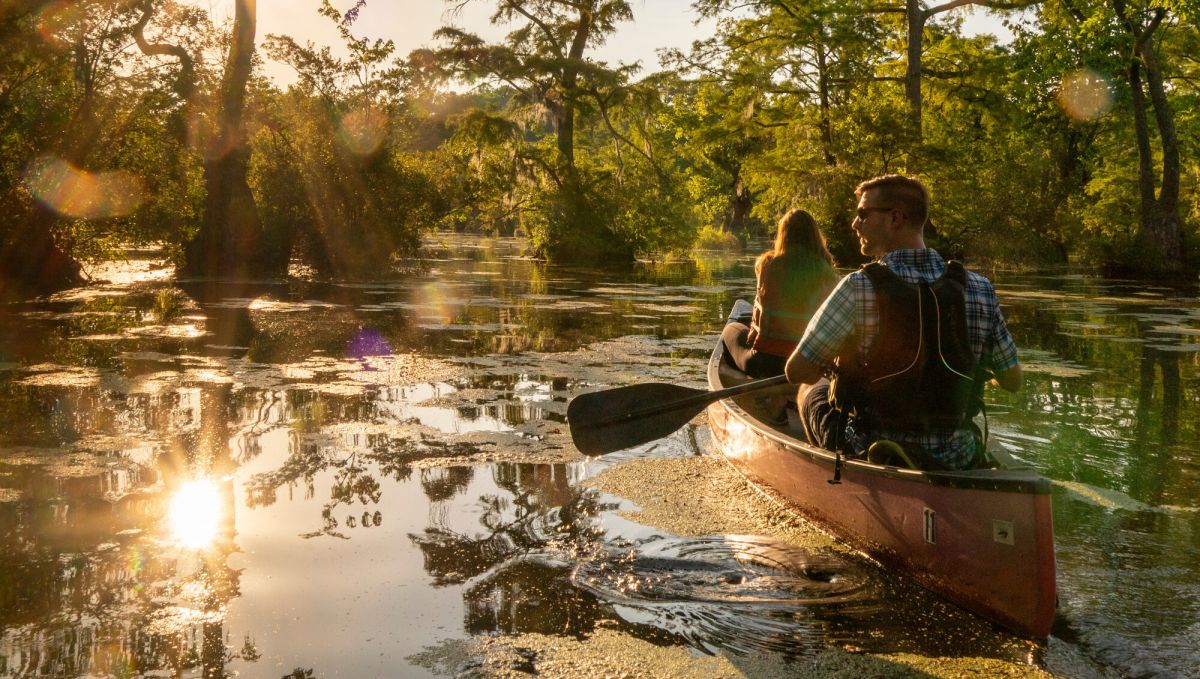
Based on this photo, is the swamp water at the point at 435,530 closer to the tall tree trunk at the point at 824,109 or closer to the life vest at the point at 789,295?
the life vest at the point at 789,295

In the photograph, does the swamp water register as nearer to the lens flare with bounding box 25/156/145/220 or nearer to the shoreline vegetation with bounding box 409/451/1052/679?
the shoreline vegetation with bounding box 409/451/1052/679

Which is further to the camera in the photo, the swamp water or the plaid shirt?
the plaid shirt

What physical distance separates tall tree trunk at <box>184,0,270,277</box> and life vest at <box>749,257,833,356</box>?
55.2ft

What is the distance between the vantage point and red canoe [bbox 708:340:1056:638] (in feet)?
11.2

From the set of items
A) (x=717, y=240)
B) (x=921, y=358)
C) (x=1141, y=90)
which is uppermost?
(x=1141, y=90)

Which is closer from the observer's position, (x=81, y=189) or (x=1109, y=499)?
(x=1109, y=499)

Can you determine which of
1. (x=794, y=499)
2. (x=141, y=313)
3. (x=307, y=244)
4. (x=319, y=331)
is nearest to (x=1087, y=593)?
(x=794, y=499)

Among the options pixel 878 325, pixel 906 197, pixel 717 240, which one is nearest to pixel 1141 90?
pixel 906 197

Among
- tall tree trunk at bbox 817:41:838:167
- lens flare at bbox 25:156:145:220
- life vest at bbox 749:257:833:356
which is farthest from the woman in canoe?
tall tree trunk at bbox 817:41:838:167

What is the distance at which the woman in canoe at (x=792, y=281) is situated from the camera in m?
6.15

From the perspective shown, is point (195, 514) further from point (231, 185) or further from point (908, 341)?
point (231, 185)

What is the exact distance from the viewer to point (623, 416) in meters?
5.50

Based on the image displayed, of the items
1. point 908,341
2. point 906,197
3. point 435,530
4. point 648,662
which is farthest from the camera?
point 435,530

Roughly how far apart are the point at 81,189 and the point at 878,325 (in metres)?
14.9
